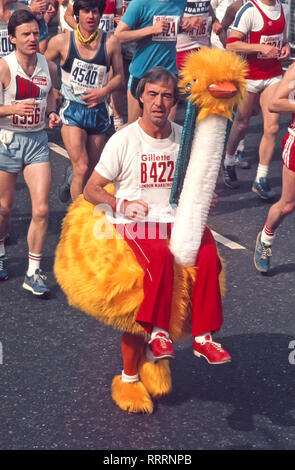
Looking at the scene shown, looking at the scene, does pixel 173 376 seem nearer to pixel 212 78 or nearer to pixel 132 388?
pixel 132 388

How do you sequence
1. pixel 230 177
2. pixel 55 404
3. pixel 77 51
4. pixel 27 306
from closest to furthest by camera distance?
pixel 55 404 → pixel 27 306 → pixel 77 51 → pixel 230 177

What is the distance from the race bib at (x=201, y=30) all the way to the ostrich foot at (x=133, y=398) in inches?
219

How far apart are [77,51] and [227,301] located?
2.66 metres

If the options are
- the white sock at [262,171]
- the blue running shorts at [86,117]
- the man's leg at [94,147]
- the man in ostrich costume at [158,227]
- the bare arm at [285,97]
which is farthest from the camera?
the white sock at [262,171]

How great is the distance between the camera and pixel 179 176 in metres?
5.46

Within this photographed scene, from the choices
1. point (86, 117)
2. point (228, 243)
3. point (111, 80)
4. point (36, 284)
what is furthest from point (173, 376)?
point (111, 80)

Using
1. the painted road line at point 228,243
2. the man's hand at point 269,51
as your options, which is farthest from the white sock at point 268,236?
the man's hand at point 269,51

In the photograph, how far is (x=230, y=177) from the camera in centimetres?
1023

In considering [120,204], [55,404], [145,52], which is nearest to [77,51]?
[145,52]

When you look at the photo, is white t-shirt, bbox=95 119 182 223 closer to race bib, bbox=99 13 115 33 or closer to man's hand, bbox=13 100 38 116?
man's hand, bbox=13 100 38 116

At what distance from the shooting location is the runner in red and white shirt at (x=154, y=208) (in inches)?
209

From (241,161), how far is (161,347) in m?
5.91

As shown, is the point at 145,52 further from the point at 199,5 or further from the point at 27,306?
the point at 27,306

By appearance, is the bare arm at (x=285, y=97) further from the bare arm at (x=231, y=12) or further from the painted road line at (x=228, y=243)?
the bare arm at (x=231, y=12)
